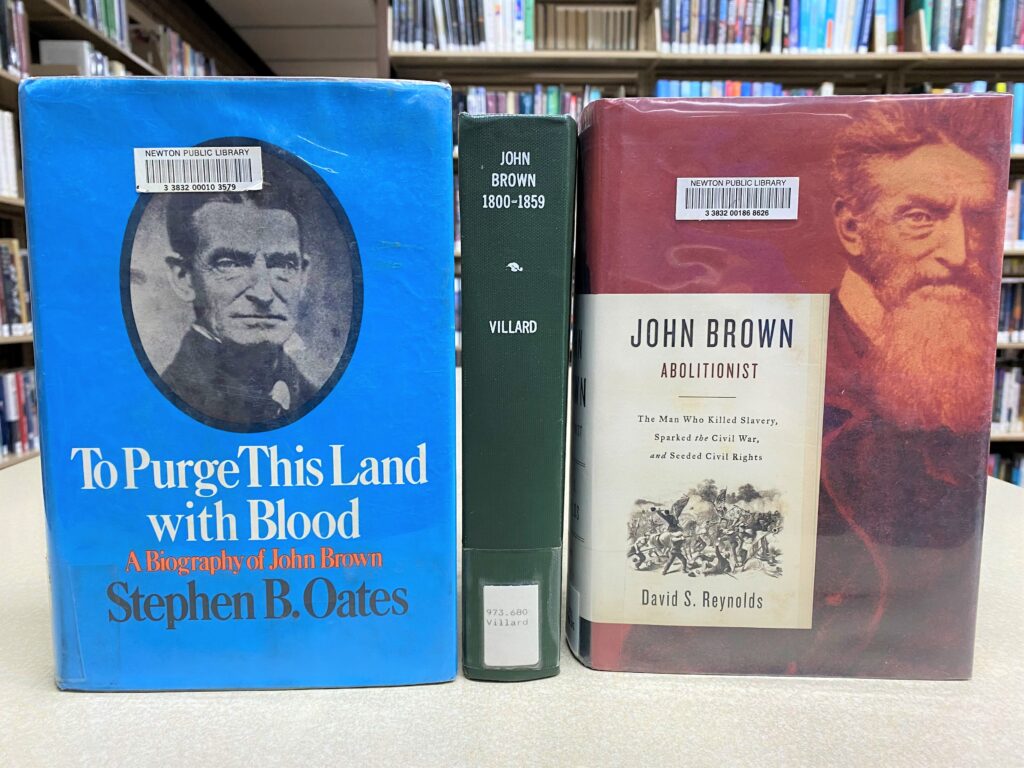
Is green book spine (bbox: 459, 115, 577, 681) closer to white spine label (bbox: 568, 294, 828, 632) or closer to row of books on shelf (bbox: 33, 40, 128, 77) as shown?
white spine label (bbox: 568, 294, 828, 632)

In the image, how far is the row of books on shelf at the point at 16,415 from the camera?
1.96 metres

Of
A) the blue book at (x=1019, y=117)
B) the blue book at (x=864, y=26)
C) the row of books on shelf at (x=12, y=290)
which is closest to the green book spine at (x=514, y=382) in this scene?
the row of books on shelf at (x=12, y=290)

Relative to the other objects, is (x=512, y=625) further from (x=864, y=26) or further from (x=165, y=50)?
(x=165, y=50)

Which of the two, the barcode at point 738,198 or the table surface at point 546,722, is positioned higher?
the barcode at point 738,198

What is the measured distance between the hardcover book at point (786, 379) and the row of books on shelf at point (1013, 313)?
2452mm

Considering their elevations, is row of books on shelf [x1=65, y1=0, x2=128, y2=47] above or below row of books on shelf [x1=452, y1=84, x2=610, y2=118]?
above

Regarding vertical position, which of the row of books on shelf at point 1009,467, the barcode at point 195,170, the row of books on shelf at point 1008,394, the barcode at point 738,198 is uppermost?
the barcode at point 195,170

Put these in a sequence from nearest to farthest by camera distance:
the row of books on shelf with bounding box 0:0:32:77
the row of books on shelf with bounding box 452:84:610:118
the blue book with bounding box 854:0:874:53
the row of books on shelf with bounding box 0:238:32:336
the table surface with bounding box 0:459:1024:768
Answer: the table surface with bounding box 0:459:1024:768 < the row of books on shelf with bounding box 0:0:32:77 < the row of books on shelf with bounding box 0:238:32:336 < the blue book with bounding box 854:0:874:53 < the row of books on shelf with bounding box 452:84:610:118

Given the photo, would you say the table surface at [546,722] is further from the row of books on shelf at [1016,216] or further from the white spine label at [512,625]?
the row of books on shelf at [1016,216]

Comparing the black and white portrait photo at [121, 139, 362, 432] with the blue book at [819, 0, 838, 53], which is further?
the blue book at [819, 0, 838, 53]

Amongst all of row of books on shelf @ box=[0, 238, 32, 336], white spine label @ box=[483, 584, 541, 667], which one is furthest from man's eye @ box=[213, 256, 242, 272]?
row of books on shelf @ box=[0, 238, 32, 336]

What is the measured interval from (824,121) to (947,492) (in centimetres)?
25

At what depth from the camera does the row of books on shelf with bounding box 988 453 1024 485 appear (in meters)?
2.55

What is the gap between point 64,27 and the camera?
6.64ft
